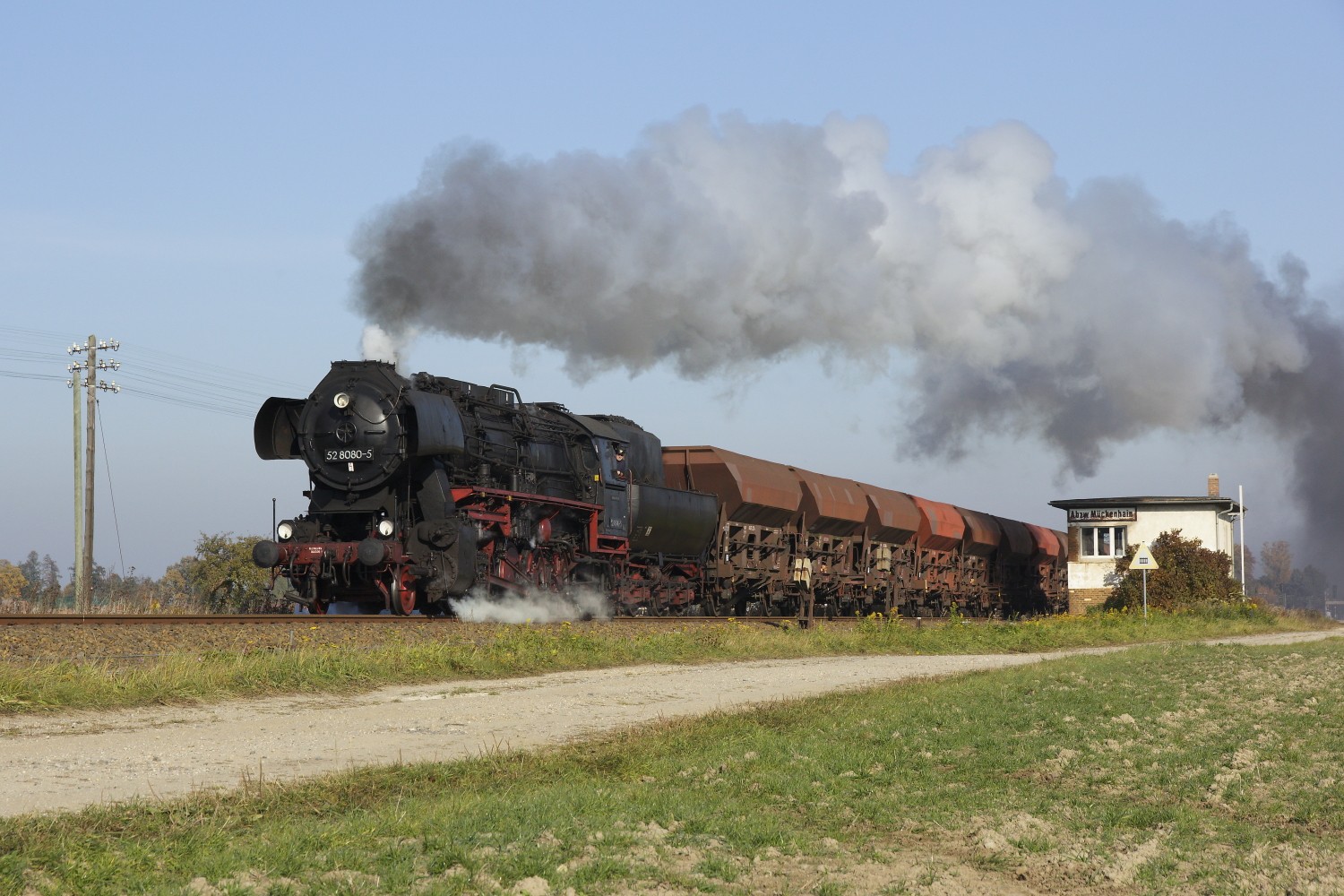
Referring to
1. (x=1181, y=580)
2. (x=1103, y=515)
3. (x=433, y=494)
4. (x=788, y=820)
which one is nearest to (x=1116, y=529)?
(x=1103, y=515)

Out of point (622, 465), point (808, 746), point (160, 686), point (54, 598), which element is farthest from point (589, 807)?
point (54, 598)

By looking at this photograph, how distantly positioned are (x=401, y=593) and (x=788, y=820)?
16.3 metres

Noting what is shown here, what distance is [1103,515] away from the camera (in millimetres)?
54562

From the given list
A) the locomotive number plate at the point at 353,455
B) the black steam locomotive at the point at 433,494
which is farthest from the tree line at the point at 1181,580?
the locomotive number plate at the point at 353,455

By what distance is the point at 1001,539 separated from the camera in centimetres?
5344

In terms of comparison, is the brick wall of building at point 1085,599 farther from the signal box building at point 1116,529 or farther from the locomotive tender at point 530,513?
the locomotive tender at point 530,513

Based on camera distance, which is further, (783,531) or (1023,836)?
(783,531)

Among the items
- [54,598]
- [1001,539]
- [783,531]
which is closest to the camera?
[54,598]

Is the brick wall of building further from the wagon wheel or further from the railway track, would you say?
the wagon wheel

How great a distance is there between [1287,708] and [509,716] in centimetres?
857

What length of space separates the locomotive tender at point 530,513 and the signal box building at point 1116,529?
16379 mm

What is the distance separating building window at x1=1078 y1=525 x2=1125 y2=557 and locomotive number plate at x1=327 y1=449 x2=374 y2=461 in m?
37.8

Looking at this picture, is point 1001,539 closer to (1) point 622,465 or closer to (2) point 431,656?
(1) point 622,465

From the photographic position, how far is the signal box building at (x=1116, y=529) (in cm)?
5281
